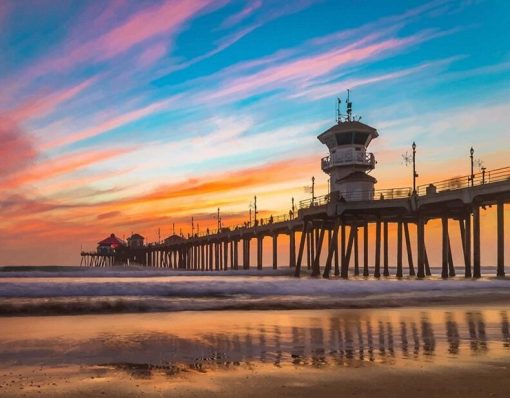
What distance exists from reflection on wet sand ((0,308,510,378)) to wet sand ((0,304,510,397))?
0.02 metres

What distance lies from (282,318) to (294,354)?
633 cm

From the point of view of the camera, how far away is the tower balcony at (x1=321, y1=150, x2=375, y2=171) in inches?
2318

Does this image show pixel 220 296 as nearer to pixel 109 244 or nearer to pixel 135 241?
pixel 135 241

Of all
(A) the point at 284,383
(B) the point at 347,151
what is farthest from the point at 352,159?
(A) the point at 284,383

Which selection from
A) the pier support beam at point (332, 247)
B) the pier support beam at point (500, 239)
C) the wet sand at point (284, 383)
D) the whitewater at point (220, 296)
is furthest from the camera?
the pier support beam at point (332, 247)

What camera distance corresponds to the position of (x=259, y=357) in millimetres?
8133

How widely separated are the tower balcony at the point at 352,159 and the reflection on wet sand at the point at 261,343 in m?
45.0

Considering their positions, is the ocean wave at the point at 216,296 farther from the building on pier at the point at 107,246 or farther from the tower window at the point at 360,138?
the building on pier at the point at 107,246

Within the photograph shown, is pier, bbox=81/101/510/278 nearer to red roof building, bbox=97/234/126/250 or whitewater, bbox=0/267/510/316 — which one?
whitewater, bbox=0/267/510/316

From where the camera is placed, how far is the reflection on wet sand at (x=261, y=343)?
7898mm

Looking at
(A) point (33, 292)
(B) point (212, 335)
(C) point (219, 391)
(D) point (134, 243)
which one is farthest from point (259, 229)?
(D) point (134, 243)

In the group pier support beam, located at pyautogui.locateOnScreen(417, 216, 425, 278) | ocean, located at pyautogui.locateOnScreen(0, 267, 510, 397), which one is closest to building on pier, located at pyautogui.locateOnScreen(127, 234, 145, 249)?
pier support beam, located at pyautogui.locateOnScreen(417, 216, 425, 278)

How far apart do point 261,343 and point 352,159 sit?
5082 cm

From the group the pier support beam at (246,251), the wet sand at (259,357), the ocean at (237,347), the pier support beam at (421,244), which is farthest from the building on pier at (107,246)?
the wet sand at (259,357)
